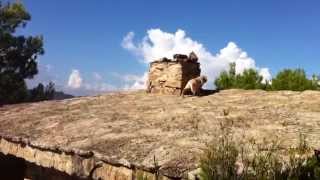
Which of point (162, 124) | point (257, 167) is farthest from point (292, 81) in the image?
point (257, 167)

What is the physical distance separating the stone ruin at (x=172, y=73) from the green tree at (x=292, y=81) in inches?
525

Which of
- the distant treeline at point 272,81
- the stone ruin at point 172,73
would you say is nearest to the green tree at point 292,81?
the distant treeline at point 272,81

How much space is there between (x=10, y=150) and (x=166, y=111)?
2.62 metres

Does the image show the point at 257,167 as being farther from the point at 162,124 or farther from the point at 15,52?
the point at 15,52

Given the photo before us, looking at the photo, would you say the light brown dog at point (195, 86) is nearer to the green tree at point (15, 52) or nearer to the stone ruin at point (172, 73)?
the stone ruin at point (172, 73)

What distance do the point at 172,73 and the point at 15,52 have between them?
771 inches

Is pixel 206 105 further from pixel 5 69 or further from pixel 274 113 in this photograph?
pixel 5 69

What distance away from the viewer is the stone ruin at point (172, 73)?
11.0 m

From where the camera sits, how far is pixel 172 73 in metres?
11.2

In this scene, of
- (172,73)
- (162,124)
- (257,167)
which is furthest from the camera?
(172,73)

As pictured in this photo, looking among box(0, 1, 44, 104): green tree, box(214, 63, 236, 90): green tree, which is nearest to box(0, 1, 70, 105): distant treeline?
box(0, 1, 44, 104): green tree

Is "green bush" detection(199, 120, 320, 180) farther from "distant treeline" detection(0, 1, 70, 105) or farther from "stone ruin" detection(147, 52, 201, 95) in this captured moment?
"distant treeline" detection(0, 1, 70, 105)

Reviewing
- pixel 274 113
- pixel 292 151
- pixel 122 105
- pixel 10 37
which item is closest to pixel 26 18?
pixel 10 37

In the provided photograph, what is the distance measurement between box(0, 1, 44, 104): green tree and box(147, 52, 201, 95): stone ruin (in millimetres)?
17169
